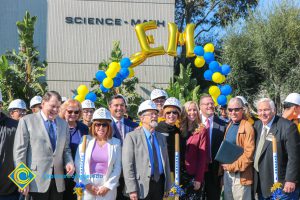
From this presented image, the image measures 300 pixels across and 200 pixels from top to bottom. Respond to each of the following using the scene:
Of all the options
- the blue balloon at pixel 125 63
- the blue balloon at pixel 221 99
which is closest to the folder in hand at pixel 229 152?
the blue balloon at pixel 221 99

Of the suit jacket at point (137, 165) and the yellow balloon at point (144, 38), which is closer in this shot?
the suit jacket at point (137, 165)

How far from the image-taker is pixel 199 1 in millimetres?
33656

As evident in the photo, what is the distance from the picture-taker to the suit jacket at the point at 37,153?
6.71 meters

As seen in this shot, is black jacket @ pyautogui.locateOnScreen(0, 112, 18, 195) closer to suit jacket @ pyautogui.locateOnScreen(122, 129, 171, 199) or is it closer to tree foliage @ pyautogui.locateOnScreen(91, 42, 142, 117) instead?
suit jacket @ pyautogui.locateOnScreen(122, 129, 171, 199)

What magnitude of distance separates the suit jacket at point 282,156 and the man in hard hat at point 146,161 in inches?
50.1

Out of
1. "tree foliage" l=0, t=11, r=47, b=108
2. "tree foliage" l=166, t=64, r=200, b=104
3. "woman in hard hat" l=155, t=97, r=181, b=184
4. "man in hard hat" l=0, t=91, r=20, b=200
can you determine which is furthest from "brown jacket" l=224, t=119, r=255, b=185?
"tree foliage" l=0, t=11, r=47, b=108

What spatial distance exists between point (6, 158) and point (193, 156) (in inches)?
104

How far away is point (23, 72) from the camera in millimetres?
18000

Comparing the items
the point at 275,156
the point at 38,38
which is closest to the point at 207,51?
the point at 275,156

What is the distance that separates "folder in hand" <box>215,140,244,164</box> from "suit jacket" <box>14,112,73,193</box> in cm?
217

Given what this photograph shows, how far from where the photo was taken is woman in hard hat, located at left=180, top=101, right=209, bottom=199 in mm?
7840

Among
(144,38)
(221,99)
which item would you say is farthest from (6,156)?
(144,38)

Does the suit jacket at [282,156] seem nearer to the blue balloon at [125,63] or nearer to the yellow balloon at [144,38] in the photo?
the blue balloon at [125,63]

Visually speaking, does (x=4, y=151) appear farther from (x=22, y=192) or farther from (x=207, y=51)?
(x=207, y=51)
